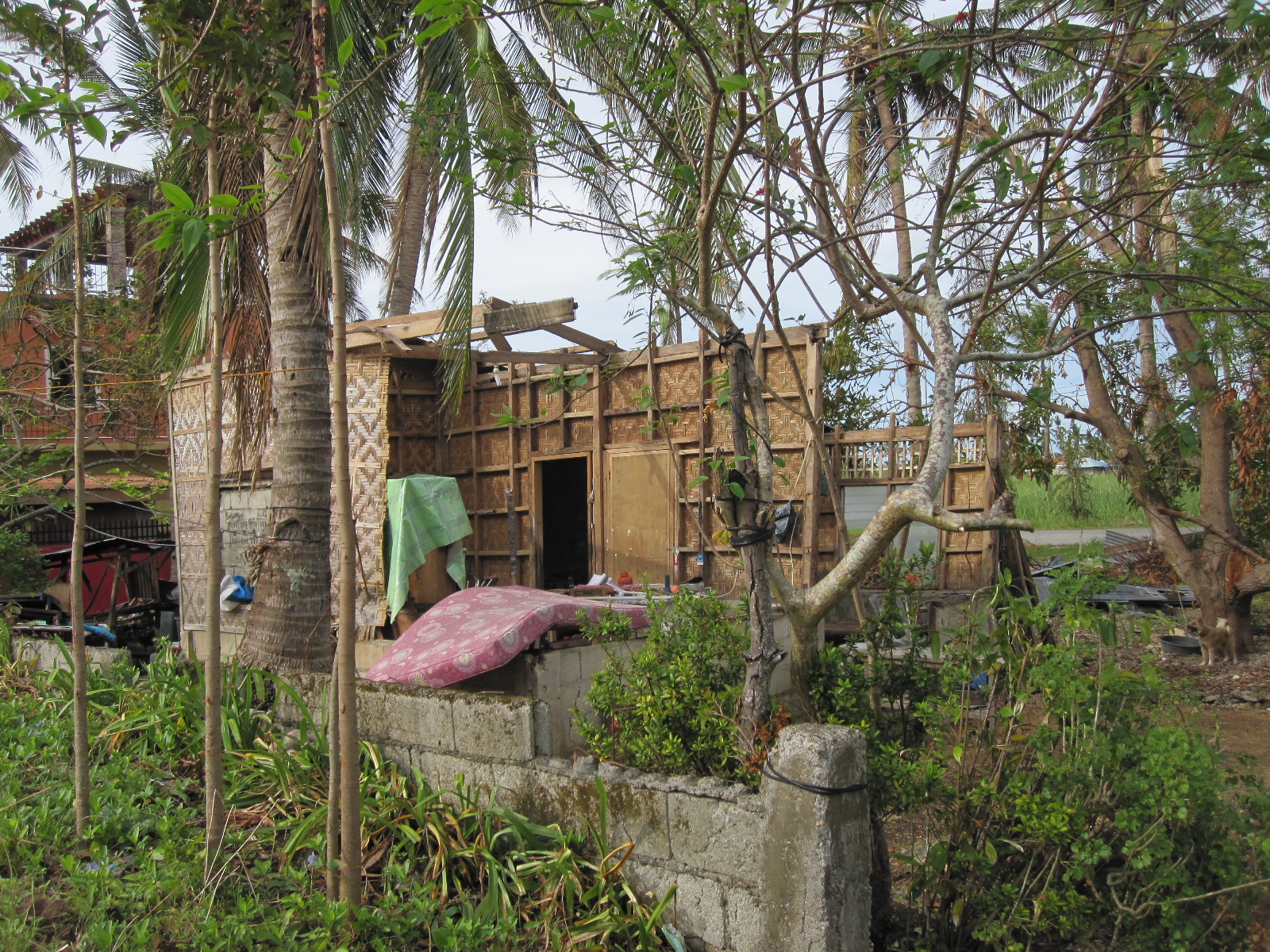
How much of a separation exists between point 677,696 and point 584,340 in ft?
20.4

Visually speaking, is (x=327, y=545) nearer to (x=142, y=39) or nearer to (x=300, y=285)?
(x=300, y=285)

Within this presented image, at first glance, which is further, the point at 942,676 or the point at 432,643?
the point at 432,643

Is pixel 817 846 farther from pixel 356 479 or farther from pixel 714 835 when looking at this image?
pixel 356 479

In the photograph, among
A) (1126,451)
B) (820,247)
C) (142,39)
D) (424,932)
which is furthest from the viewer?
(142,39)

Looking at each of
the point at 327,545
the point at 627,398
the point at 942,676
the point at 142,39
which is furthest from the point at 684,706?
the point at 142,39

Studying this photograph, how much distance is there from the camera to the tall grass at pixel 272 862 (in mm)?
3320

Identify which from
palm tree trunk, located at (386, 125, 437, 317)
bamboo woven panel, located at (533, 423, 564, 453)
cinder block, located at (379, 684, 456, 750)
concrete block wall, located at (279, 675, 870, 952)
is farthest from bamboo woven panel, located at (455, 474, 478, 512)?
concrete block wall, located at (279, 675, 870, 952)

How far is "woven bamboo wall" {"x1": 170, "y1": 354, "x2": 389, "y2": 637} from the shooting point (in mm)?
10016

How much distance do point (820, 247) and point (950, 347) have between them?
995 millimetres

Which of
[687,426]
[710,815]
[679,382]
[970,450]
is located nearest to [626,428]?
[687,426]

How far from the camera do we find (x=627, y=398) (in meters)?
10.0

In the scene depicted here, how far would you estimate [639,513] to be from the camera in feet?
32.6

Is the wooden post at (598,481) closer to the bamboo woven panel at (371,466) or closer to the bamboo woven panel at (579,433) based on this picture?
the bamboo woven panel at (579,433)

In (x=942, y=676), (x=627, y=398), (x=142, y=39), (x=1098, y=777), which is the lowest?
(x=1098, y=777)
